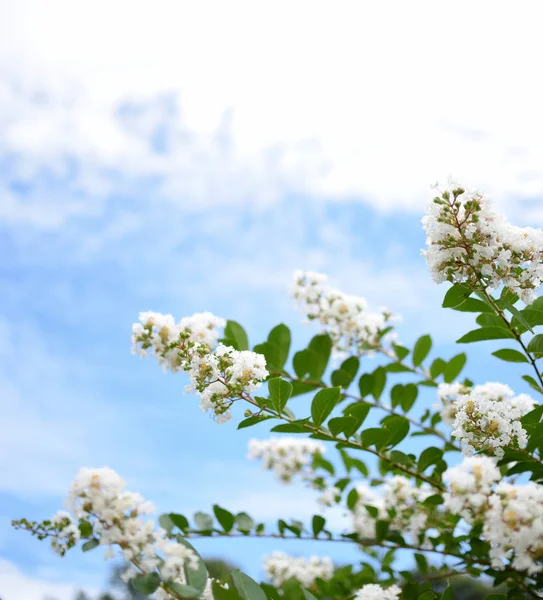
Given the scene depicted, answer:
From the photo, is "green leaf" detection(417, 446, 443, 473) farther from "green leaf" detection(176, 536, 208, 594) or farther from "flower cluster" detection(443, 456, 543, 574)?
"green leaf" detection(176, 536, 208, 594)

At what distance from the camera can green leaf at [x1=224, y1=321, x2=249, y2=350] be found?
327cm

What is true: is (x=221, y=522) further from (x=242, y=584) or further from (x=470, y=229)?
(x=470, y=229)

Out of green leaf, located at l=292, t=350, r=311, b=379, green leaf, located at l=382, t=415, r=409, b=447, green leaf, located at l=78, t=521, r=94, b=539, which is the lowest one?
green leaf, located at l=78, t=521, r=94, b=539

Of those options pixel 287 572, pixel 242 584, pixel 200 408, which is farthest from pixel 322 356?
pixel 287 572

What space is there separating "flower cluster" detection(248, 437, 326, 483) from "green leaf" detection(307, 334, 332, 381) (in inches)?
65.3

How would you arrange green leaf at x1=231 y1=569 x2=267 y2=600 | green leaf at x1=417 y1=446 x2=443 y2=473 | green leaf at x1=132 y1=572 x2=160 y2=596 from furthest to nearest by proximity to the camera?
green leaf at x1=417 y1=446 x2=443 y2=473 → green leaf at x1=231 y1=569 x2=267 y2=600 → green leaf at x1=132 y1=572 x2=160 y2=596

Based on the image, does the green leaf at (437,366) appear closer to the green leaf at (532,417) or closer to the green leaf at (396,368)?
the green leaf at (396,368)

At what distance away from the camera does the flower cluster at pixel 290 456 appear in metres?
4.88

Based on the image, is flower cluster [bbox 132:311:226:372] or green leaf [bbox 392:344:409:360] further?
green leaf [bbox 392:344:409:360]

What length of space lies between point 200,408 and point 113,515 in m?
0.70

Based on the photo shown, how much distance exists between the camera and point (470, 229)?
224 centimetres

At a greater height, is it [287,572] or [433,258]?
[433,258]

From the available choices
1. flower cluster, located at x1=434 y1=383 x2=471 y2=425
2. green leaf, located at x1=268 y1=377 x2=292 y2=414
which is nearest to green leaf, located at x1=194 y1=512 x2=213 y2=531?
green leaf, located at x1=268 y1=377 x2=292 y2=414

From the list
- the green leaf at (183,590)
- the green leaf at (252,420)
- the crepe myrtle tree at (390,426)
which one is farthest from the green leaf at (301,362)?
the green leaf at (183,590)
